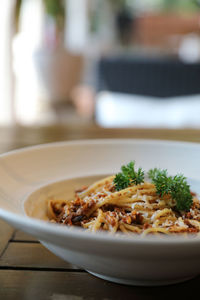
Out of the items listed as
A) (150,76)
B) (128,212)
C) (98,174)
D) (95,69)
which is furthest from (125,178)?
(95,69)

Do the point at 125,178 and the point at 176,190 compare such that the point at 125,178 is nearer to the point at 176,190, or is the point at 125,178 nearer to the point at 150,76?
the point at 176,190

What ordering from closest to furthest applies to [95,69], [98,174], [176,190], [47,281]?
1. [47,281]
2. [176,190]
3. [98,174]
4. [95,69]

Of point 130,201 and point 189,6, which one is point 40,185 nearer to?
point 130,201

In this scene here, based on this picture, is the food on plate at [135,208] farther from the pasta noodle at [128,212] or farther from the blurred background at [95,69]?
the blurred background at [95,69]

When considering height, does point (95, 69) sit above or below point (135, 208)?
below

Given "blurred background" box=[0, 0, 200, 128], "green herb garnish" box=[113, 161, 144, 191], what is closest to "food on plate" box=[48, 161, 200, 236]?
"green herb garnish" box=[113, 161, 144, 191]

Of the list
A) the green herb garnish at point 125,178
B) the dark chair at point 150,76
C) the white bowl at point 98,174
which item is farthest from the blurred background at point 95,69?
the green herb garnish at point 125,178

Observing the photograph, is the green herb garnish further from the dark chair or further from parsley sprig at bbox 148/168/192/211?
the dark chair
